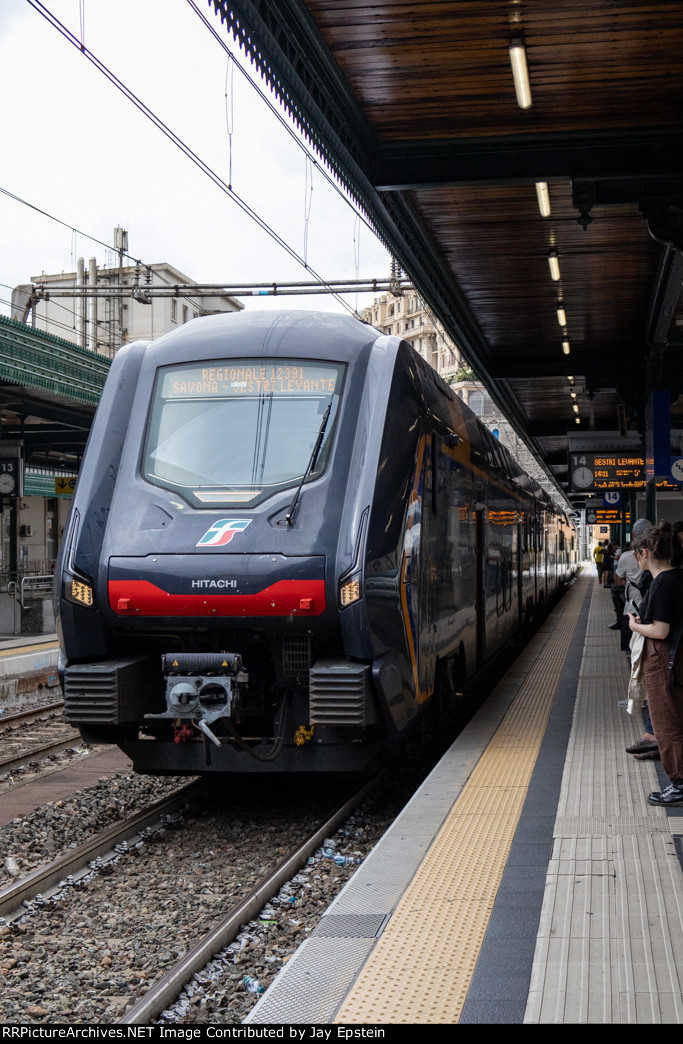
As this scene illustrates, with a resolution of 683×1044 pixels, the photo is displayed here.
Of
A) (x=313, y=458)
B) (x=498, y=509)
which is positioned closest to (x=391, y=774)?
(x=313, y=458)

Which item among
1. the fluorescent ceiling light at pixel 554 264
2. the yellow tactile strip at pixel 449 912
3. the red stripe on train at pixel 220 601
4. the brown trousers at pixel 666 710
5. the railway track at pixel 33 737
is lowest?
the railway track at pixel 33 737

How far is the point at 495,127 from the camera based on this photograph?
930 cm

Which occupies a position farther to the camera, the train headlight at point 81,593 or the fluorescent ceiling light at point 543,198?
the fluorescent ceiling light at point 543,198

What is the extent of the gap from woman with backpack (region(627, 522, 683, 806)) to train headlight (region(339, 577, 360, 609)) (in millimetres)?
1639

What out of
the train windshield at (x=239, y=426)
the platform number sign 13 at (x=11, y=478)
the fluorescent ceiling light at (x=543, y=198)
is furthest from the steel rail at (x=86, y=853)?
the platform number sign 13 at (x=11, y=478)

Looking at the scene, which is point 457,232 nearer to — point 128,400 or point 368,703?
point 128,400

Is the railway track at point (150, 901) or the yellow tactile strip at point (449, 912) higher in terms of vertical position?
the yellow tactile strip at point (449, 912)

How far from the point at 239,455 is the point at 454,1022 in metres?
4.51

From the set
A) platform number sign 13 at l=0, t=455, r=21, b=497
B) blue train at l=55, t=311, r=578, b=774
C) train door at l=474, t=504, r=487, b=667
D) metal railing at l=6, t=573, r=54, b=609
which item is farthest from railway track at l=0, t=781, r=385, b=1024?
platform number sign 13 at l=0, t=455, r=21, b=497

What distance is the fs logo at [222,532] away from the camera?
686 cm

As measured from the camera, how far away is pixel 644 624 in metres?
6.09

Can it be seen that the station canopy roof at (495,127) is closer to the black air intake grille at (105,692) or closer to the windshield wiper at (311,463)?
the windshield wiper at (311,463)

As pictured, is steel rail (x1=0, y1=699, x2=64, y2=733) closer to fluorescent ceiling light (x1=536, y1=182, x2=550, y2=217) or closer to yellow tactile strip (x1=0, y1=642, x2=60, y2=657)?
yellow tactile strip (x1=0, y1=642, x2=60, y2=657)

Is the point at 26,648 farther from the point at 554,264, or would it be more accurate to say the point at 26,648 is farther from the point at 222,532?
the point at 222,532
